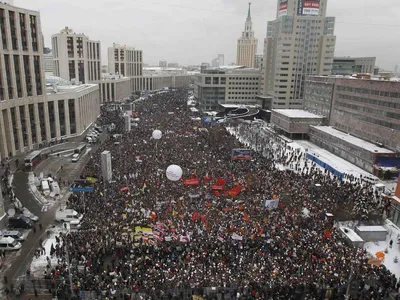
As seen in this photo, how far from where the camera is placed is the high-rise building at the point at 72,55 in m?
80.1

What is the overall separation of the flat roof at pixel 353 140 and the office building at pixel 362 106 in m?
0.91

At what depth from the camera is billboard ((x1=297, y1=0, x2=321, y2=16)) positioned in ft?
235

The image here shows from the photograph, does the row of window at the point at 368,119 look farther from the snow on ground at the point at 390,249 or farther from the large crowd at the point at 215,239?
the snow on ground at the point at 390,249

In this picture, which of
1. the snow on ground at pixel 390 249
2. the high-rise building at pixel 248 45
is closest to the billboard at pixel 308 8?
the snow on ground at pixel 390 249

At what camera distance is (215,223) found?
22672 mm

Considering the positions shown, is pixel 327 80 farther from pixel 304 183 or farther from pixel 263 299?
pixel 263 299

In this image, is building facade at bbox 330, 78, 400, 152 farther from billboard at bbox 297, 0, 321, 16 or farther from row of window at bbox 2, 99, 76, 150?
row of window at bbox 2, 99, 76, 150

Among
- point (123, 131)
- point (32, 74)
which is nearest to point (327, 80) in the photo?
point (123, 131)

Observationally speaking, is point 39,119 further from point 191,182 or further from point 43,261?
point 43,261

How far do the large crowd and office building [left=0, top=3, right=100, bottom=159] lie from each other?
15089 millimetres

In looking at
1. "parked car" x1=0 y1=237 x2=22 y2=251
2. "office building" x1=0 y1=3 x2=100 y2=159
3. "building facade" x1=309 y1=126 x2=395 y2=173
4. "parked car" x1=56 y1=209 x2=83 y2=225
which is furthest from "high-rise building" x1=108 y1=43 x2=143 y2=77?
"parked car" x1=0 y1=237 x2=22 y2=251

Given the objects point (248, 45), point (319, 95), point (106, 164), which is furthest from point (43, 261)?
point (248, 45)

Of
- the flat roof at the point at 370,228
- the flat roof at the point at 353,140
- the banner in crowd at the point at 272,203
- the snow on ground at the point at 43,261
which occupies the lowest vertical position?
the snow on ground at the point at 43,261

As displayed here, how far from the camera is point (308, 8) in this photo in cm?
7219
